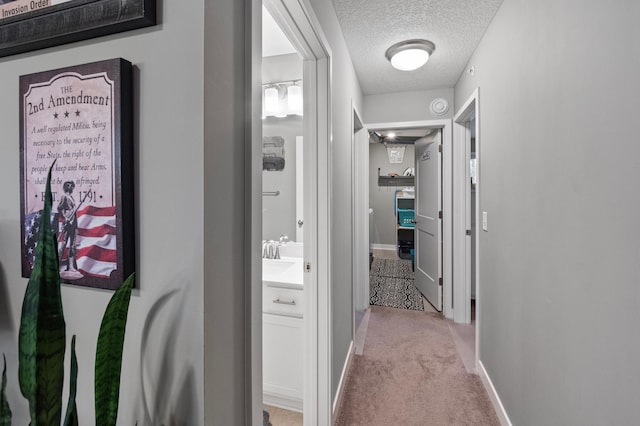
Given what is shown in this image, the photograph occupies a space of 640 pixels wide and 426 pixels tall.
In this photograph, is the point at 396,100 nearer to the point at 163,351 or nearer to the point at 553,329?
the point at 553,329

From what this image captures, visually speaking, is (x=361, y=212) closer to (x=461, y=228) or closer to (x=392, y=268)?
(x=461, y=228)

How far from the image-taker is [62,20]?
659 millimetres

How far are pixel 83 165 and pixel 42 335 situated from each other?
1.19 feet

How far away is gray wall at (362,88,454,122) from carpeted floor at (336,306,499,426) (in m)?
2.20

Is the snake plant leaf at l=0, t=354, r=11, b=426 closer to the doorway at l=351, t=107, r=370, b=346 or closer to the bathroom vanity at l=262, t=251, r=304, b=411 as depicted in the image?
the bathroom vanity at l=262, t=251, r=304, b=411

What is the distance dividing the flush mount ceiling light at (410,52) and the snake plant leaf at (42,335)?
91.2 inches

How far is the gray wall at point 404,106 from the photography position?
305 centimetres

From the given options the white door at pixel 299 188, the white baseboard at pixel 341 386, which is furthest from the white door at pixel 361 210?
the white door at pixel 299 188

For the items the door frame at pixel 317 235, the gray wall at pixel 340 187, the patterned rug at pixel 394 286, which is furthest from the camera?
the patterned rug at pixel 394 286

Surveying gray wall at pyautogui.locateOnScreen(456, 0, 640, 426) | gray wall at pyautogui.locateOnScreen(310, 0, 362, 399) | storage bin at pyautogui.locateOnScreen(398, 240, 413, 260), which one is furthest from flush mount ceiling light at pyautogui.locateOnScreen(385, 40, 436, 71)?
storage bin at pyautogui.locateOnScreen(398, 240, 413, 260)

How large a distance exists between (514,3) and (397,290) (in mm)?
3316

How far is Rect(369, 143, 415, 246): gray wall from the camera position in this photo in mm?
6738

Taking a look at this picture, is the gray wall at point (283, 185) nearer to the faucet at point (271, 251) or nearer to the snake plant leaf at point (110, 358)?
the faucet at point (271, 251)

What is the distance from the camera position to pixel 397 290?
13.2ft
